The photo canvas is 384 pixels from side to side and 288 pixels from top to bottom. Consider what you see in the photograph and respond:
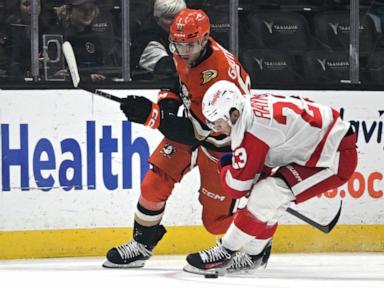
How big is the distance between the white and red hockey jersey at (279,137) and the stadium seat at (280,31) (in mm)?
A: 1787

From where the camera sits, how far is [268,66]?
652 centimetres

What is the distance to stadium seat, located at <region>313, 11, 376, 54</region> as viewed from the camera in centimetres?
671

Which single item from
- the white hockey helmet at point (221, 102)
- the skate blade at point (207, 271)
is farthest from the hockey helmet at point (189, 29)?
the skate blade at point (207, 271)

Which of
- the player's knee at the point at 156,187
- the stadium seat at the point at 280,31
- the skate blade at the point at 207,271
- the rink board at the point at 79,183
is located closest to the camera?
the skate blade at the point at 207,271

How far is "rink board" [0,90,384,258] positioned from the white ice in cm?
15

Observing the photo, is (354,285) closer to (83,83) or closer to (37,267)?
(37,267)

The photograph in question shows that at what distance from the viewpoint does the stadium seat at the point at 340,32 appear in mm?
6711

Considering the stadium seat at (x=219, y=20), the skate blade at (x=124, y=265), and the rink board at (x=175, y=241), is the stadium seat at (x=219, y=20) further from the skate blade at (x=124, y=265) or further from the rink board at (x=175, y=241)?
the skate blade at (x=124, y=265)

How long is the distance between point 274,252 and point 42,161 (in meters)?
1.41

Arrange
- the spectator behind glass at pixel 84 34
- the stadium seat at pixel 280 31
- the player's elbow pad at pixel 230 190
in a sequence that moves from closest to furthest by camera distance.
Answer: the player's elbow pad at pixel 230 190
the spectator behind glass at pixel 84 34
the stadium seat at pixel 280 31

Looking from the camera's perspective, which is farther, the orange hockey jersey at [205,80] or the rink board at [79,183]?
the rink board at [79,183]

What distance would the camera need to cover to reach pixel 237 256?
5.09 metres

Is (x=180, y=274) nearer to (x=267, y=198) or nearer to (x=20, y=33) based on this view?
(x=267, y=198)

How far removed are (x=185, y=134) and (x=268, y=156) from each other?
514 mm
